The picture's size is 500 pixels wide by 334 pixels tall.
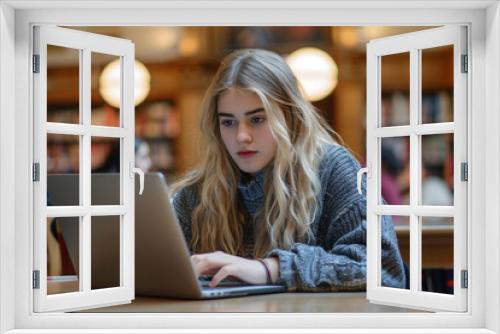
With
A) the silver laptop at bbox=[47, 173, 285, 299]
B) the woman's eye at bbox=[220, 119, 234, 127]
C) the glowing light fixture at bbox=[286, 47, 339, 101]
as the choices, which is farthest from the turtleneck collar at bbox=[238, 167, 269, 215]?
the glowing light fixture at bbox=[286, 47, 339, 101]

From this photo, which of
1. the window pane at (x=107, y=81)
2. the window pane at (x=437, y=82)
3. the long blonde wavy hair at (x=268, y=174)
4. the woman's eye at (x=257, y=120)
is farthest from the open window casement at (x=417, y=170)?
the window pane at (x=437, y=82)

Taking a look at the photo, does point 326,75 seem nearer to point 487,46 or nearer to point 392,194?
point 392,194

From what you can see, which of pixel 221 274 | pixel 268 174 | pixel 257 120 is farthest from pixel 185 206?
pixel 221 274

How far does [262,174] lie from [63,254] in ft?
4.54

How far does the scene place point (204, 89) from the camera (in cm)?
770

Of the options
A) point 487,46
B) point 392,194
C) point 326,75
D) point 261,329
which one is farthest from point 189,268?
point 326,75

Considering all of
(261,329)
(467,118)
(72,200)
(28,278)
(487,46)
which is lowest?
(261,329)

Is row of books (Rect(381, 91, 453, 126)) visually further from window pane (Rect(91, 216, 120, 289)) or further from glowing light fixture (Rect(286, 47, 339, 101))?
window pane (Rect(91, 216, 120, 289))

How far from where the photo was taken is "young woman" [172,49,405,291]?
14.3ft

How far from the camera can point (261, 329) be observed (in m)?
A: 2.81

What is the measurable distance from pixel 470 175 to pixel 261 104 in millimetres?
2137

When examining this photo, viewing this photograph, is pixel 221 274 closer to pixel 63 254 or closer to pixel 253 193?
pixel 253 193

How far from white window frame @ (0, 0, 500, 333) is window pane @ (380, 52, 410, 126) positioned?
4853mm

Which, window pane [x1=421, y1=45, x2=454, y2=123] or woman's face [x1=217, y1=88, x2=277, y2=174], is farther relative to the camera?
window pane [x1=421, y1=45, x2=454, y2=123]
